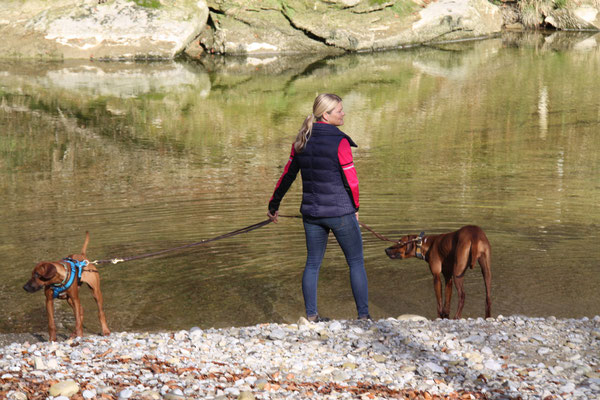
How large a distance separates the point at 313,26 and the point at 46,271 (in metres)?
22.3

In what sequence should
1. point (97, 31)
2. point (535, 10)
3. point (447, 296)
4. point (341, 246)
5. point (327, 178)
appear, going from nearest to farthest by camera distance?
point (327, 178), point (341, 246), point (447, 296), point (97, 31), point (535, 10)

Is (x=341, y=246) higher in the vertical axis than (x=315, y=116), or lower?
lower

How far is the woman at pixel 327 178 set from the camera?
5.66 meters

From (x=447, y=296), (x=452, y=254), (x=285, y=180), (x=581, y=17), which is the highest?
(x=581, y=17)

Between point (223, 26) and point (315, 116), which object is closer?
point (315, 116)

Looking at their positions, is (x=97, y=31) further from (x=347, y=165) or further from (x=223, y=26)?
(x=347, y=165)

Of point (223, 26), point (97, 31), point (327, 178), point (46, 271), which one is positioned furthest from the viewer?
point (223, 26)

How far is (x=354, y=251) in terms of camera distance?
5.98 m

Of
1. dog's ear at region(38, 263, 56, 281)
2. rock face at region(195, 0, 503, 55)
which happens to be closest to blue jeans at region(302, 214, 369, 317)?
dog's ear at region(38, 263, 56, 281)

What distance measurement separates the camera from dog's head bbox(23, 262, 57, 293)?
5609mm

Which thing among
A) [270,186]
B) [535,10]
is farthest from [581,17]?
[270,186]

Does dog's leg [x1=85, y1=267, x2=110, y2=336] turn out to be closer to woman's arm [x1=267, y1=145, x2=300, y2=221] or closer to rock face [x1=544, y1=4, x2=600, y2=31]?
woman's arm [x1=267, y1=145, x2=300, y2=221]

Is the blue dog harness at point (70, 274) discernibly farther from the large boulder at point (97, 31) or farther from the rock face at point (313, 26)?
the rock face at point (313, 26)

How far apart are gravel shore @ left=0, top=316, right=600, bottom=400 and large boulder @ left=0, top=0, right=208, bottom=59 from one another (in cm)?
2080
